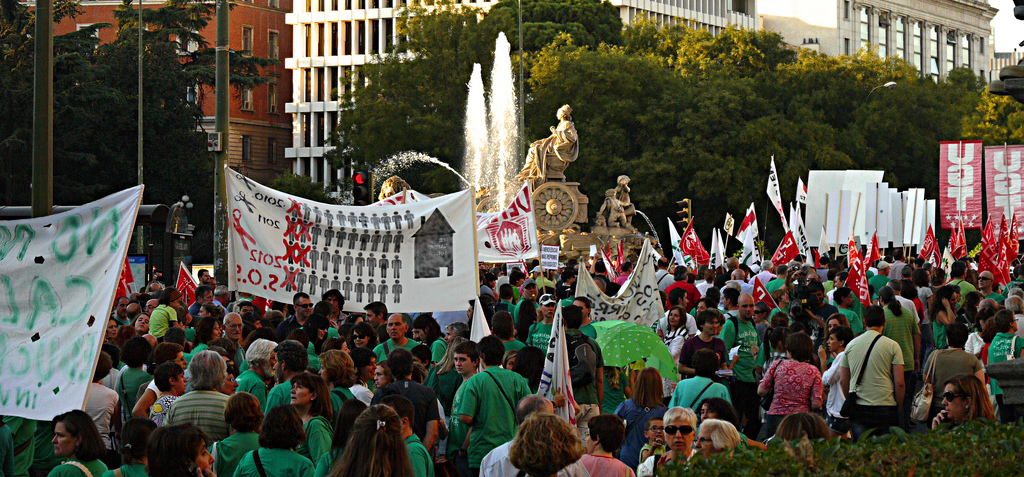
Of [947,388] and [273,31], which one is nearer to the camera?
[947,388]

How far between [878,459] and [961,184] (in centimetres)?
2747

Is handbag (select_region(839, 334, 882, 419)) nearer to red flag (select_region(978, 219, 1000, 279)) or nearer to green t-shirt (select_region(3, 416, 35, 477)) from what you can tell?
green t-shirt (select_region(3, 416, 35, 477))

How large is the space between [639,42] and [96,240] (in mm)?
55481

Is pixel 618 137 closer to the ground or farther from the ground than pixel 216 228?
farther from the ground

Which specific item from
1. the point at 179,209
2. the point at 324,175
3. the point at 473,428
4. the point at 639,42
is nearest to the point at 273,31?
the point at 324,175

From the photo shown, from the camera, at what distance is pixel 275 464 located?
6727mm

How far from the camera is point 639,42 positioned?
2432 inches

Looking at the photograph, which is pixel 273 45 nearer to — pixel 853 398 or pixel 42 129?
pixel 42 129

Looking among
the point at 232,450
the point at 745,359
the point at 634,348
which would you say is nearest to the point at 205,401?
the point at 232,450

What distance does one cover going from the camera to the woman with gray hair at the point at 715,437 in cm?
693

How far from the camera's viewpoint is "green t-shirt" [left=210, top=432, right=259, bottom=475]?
724cm

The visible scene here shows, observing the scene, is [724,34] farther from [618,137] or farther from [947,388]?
[947,388]

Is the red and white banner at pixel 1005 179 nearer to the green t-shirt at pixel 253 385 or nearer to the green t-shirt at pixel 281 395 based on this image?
the green t-shirt at pixel 253 385

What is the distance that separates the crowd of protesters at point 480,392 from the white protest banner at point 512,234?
4.71 m
